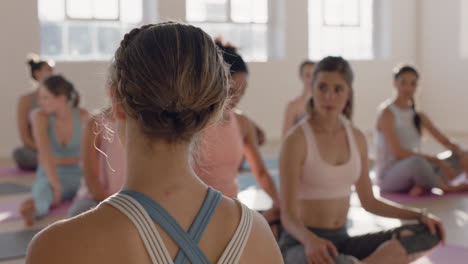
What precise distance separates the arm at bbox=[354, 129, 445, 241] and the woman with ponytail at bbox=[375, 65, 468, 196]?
213 centimetres

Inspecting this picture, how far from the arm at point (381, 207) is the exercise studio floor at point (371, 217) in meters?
0.63

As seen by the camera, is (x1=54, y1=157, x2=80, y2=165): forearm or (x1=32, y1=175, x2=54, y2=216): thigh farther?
(x1=54, y1=157, x2=80, y2=165): forearm

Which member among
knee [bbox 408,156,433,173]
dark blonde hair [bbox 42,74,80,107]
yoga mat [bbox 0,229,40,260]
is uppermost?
dark blonde hair [bbox 42,74,80,107]

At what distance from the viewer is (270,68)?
29.4ft

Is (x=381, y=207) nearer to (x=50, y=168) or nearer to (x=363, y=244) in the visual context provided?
(x=363, y=244)

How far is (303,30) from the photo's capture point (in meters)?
9.24

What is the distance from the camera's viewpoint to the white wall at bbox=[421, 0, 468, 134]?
946 centimetres

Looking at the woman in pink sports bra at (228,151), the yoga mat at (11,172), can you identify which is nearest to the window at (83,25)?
the yoga mat at (11,172)

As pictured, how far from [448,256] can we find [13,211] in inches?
105

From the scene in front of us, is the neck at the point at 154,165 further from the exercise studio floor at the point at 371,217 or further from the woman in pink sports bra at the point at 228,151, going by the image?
the exercise studio floor at the point at 371,217

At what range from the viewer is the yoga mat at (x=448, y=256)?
10.2 feet

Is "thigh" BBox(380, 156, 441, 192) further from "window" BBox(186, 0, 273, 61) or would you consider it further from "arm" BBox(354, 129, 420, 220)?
"window" BBox(186, 0, 273, 61)

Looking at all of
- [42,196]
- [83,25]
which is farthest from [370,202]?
[83,25]

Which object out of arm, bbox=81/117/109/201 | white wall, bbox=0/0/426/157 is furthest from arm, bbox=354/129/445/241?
white wall, bbox=0/0/426/157
